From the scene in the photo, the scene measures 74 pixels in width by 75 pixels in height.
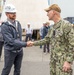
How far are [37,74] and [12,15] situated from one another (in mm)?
3214

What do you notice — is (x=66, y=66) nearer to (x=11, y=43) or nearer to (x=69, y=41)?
(x=69, y=41)

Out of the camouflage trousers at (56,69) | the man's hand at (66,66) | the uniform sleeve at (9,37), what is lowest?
the camouflage trousers at (56,69)

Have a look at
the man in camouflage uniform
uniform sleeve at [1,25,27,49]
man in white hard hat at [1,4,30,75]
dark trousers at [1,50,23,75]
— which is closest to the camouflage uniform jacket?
the man in camouflage uniform

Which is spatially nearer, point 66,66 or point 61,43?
point 66,66

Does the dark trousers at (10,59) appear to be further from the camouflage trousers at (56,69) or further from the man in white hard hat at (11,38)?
the camouflage trousers at (56,69)

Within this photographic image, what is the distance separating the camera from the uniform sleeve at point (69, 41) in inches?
175

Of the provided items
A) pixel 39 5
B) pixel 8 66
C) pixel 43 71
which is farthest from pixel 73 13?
pixel 8 66

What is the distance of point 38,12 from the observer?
2805 cm

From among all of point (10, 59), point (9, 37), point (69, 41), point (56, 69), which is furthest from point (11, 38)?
point (69, 41)

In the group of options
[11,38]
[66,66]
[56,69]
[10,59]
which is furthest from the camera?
[10,59]

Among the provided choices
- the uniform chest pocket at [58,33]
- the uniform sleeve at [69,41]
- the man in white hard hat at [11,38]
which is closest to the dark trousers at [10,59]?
the man in white hard hat at [11,38]

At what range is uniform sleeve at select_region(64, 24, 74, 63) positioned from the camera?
14.6 ft

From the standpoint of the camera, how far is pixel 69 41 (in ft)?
14.7

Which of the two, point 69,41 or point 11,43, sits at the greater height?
point 69,41
